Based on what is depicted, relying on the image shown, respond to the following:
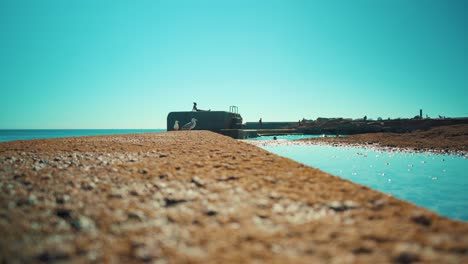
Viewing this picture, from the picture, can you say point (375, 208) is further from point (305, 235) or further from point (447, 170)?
point (447, 170)

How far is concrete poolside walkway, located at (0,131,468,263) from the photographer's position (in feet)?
7.86

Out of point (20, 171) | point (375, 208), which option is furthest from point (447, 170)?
point (20, 171)

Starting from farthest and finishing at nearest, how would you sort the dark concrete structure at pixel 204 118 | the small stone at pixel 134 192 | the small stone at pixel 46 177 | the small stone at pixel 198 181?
the dark concrete structure at pixel 204 118
the small stone at pixel 46 177
the small stone at pixel 198 181
the small stone at pixel 134 192

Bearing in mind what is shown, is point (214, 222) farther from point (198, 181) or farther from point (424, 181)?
point (424, 181)

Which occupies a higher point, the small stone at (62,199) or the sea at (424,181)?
the small stone at (62,199)

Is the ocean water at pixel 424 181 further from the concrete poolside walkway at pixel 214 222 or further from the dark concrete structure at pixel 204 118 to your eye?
the dark concrete structure at pixel 204 118

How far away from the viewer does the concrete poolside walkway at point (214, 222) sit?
239 centimetres

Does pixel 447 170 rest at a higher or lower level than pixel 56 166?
lower

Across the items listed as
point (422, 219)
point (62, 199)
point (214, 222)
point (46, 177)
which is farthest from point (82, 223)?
point (422, 219)

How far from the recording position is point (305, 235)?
2.82 meters

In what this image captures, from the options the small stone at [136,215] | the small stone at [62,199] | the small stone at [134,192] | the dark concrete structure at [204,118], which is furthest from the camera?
the dark concrete structure at [204,118]

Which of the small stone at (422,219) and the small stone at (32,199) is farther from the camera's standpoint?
the small stone at (32,199)

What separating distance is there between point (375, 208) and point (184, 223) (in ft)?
8.83

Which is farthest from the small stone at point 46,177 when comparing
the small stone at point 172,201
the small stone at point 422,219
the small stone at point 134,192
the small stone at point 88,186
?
A: the small stone at point 422,219
